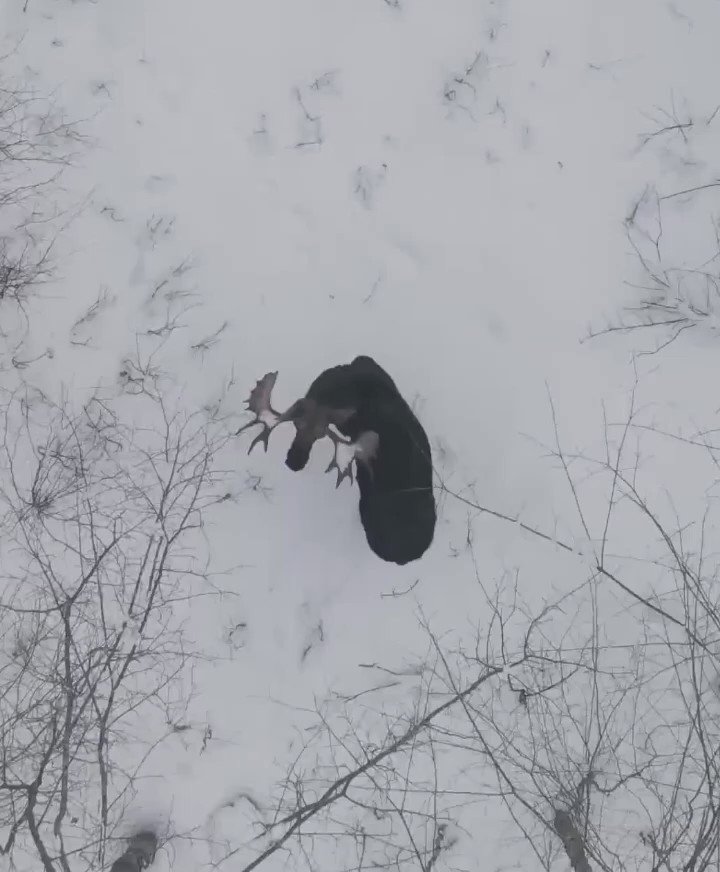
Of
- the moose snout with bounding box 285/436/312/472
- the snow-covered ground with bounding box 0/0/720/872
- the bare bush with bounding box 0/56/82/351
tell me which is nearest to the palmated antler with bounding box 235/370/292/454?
the moose snout with bounding box 285/436/312/472

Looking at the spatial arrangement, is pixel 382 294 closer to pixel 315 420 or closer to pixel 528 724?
pixel 315 420

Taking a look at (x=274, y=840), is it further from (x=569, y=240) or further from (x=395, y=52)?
(x=395, y=52)

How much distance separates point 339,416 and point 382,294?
3.24ft

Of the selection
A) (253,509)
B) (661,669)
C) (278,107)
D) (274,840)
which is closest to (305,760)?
(274,840)

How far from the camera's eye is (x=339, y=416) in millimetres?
4039

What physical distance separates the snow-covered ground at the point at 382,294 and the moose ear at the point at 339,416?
40 centimetres

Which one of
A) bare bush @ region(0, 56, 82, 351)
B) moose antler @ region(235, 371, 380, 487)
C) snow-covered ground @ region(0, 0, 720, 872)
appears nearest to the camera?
moose antler @ region(235, 371, 380, 487)

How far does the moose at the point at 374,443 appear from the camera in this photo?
404 cm

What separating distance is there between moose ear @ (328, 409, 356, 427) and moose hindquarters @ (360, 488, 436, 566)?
0.42 m

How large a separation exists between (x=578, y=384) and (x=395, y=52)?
7.74ft

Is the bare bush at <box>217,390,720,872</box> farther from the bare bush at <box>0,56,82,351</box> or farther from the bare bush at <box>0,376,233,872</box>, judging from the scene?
the bare bush at <box>0,56,82,351</box>

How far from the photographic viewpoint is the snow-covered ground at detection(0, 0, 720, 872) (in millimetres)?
4391

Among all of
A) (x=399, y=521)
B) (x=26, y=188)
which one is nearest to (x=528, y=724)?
(x=399, y=521)

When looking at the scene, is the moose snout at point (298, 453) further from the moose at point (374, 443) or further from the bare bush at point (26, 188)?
the bare bush at point (26, 188)
